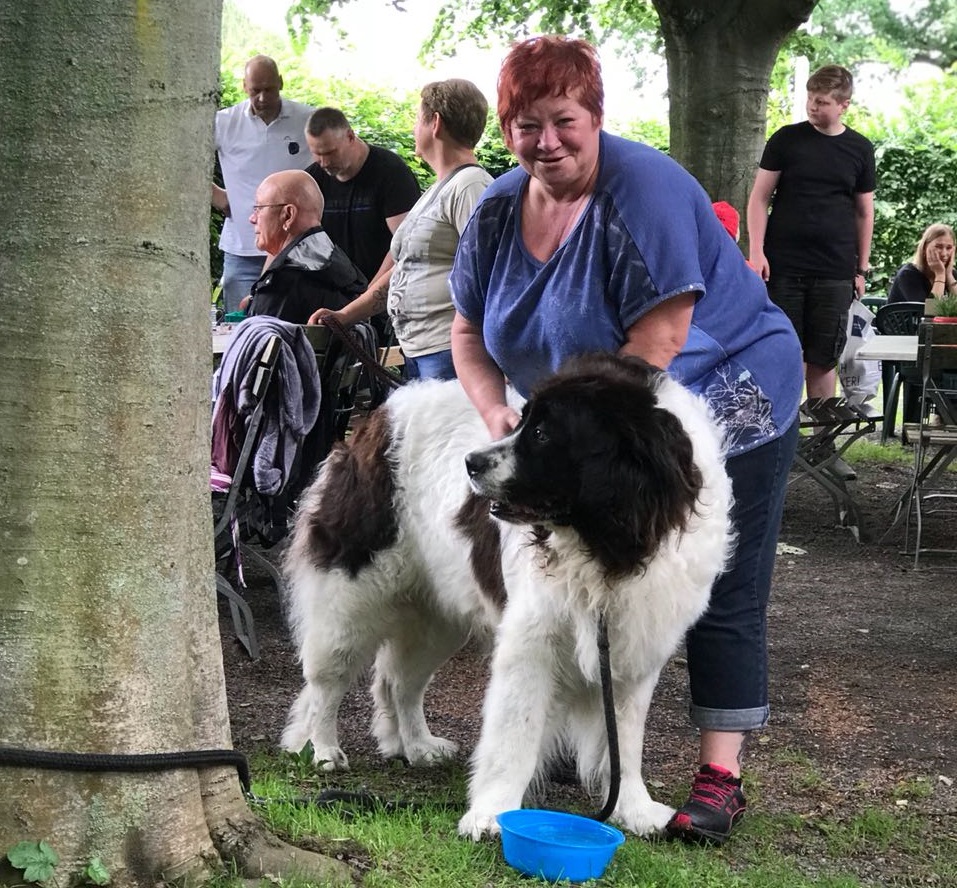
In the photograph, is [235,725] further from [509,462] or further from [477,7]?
[477,7]

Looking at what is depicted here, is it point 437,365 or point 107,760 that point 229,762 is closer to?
point 107,760

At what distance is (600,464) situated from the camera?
314cm

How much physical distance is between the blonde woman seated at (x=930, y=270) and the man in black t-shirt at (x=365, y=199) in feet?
18.8

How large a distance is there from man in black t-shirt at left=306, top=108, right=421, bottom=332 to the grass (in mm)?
3658

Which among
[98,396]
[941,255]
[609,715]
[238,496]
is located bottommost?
[609,715]

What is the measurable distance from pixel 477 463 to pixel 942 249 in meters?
9.11

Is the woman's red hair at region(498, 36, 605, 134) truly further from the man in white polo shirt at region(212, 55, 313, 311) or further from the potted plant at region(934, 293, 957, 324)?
the man in white polo shirt at region(212, 55, 313, 311)

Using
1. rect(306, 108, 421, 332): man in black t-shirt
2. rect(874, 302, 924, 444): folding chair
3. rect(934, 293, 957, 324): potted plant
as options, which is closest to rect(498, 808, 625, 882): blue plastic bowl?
rect(306, 108, 421, 332): man in black t-shirt

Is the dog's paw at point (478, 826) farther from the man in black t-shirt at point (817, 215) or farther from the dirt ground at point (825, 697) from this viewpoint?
the man in black t-shirt at point (817, 215)

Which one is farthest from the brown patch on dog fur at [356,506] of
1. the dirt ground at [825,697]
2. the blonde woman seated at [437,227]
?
the blonde woman seated at [437,227]

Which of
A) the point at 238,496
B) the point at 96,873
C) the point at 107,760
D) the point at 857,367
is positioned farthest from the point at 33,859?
the point at 857,367

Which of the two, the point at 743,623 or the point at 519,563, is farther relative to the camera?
the point at 743,623

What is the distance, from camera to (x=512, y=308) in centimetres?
351

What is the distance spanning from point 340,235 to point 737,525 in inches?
165
